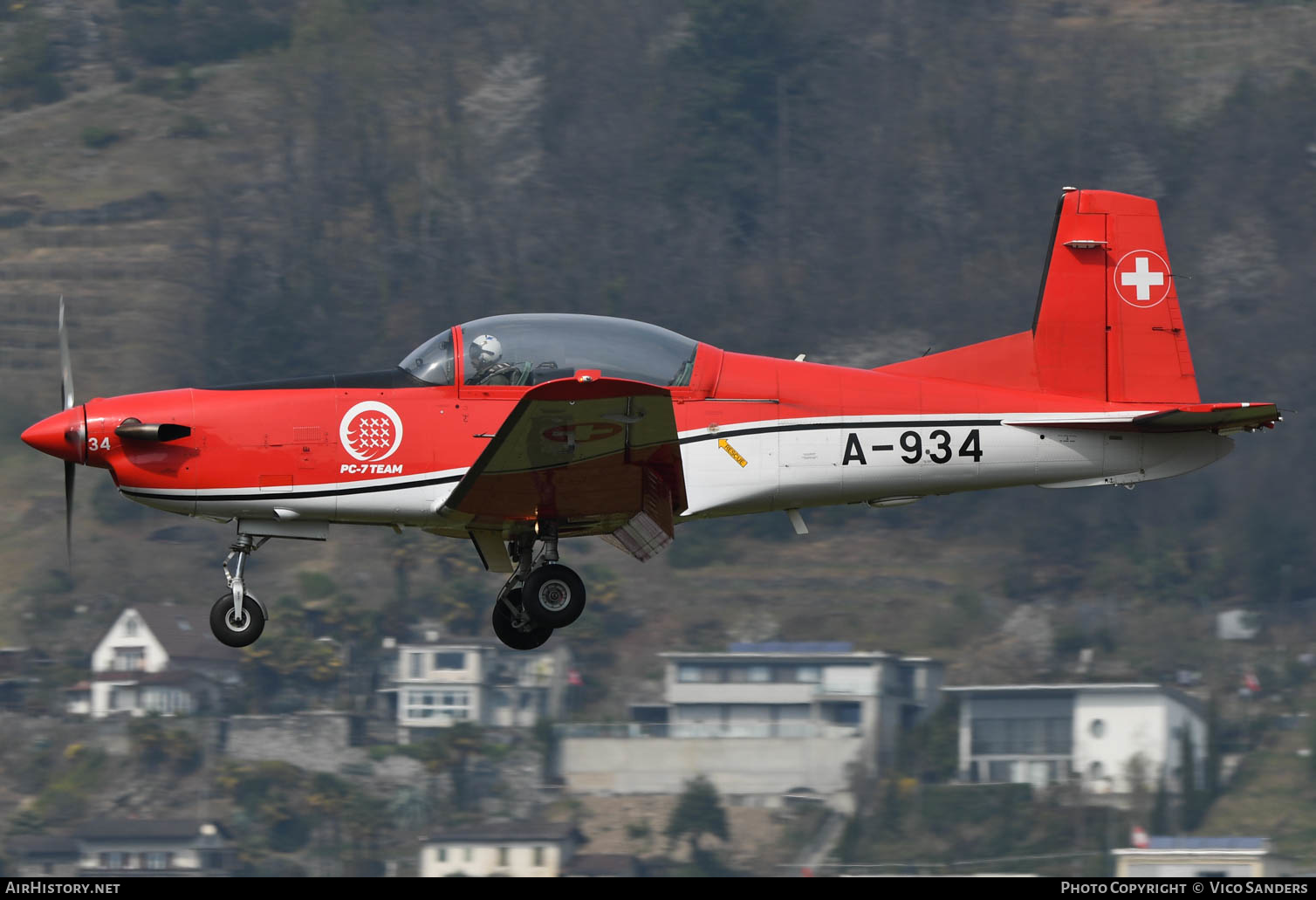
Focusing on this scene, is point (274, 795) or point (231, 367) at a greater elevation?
point (231, 367)

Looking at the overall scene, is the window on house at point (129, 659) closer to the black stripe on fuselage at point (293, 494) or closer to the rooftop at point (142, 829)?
the rooftop at point (142, 829)

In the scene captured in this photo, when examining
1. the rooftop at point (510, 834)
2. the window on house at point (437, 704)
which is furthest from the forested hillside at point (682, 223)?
the rooftop at point (510, 834)

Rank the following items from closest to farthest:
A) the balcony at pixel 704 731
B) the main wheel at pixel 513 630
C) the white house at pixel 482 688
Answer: the main wheel at pixel 513 630 → the balcony at pixel 704 731 → the white house at pixel 482 688

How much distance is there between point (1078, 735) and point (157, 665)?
45.9 meters

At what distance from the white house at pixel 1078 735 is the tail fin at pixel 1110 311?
64.4 m

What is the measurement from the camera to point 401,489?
1358cm

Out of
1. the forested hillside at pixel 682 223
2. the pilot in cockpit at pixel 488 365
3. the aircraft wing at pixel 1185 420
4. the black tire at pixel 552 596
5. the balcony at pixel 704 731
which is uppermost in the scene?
the forested hillside at pixel 682 223

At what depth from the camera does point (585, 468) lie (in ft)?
43.2

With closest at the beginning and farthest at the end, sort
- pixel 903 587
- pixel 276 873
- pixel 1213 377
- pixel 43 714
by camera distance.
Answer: pixel 276 873, pixel 43 714, pixel 903 587, pixel 1213 377

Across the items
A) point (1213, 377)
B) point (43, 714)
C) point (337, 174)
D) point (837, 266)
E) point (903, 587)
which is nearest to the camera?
point (43, 714)

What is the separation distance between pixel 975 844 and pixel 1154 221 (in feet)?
213

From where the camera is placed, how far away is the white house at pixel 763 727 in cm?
7506

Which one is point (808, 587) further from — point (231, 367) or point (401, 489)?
point (401, 489)
